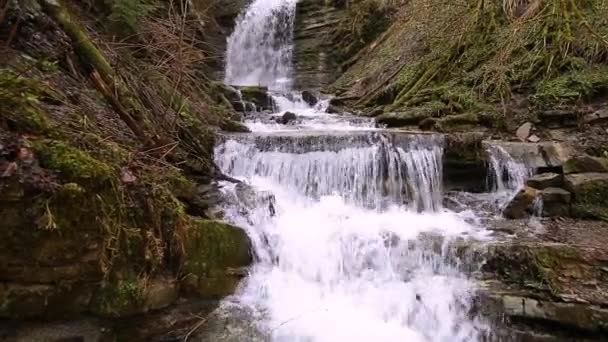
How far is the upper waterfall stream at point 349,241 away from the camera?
13.3ft

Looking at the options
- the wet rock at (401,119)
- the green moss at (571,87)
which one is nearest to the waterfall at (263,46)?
the wet rock at (401,119)

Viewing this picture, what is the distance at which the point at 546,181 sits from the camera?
5836 millimetres

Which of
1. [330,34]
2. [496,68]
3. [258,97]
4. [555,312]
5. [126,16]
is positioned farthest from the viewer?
[330,34]

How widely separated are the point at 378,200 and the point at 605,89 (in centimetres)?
422

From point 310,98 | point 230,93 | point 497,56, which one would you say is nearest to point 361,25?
point 310,98

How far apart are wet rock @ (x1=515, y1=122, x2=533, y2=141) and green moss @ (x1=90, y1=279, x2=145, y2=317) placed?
622cm

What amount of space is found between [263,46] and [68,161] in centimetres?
1419

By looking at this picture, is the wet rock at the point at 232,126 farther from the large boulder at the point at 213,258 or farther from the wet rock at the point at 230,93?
the large boulder at the point at 213,258

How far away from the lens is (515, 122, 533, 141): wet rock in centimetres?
716

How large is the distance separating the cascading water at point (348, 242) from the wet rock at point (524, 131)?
1542mm

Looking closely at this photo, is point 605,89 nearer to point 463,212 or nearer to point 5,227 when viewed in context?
point 463,212

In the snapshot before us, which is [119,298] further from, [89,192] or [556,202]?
[556,202]

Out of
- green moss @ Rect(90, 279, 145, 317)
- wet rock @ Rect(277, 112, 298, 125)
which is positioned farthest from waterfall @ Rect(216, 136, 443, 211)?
green moss @ Rect(90, 279, 145, 317)

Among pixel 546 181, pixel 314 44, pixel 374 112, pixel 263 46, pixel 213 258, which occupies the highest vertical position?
pixel 263 46
